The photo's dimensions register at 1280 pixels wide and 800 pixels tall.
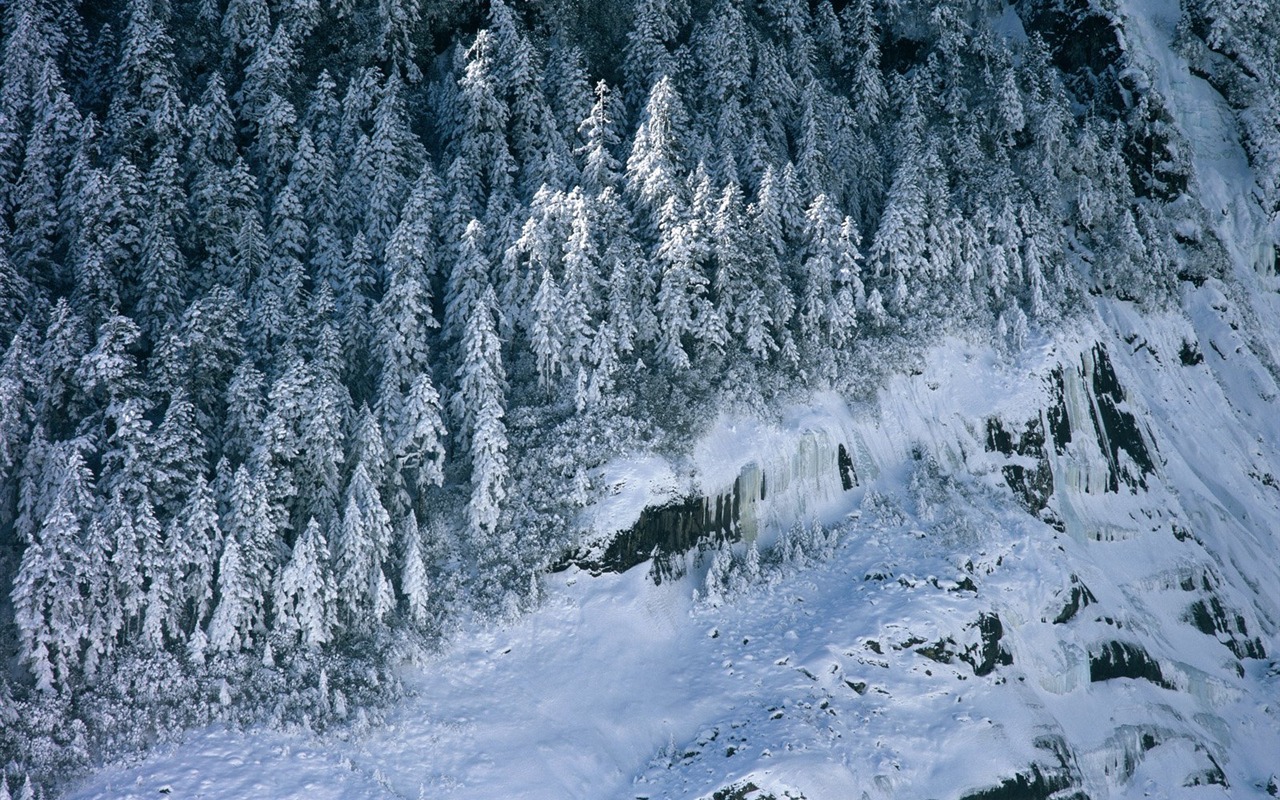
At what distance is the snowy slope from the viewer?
30219mm

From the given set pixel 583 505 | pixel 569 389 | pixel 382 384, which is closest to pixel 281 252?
pixel 382 384

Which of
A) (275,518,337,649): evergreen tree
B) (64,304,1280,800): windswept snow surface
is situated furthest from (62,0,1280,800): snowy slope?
(275,518,337,649): evergreen tree

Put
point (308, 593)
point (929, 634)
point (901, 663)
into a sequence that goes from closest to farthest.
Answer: point (308, 593)
point (901, 663)
point (929, 634)

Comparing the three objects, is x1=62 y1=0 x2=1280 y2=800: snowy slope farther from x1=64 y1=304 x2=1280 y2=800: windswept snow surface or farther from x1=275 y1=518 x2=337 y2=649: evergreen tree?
x1=275 y1=518 x2=337 y2=649: evergreen tree

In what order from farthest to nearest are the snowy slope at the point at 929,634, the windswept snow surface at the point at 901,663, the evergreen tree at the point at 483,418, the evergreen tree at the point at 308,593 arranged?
the evergreen tree at the point at 483,418
the evergreen tree at the point at 308,593
the snowy slope at the point at 929,634
the windswept snow surface at the point at 901,663

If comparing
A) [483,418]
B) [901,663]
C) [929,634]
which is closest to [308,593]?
[483,418]

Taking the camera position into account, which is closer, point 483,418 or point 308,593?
point 308,593

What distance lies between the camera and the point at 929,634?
33656 mm

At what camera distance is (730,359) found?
38.8 m

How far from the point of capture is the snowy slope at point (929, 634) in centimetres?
3022

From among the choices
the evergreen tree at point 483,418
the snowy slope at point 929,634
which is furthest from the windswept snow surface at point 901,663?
the evergreen tree at point 483,418

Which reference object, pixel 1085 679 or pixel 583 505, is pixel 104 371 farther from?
pixel 1085 679

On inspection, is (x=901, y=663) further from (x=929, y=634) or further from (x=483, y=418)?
(x=483, y=418)

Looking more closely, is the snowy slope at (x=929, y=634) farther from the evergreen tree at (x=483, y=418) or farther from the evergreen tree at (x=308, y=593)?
the evergreen tree at (x=483, y=418)
